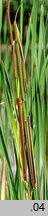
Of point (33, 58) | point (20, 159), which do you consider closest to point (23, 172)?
point (20, 159)

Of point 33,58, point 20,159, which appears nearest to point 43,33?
point 33,58

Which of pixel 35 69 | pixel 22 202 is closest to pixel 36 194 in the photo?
→ pixel 22 202

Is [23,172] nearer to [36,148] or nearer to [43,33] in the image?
[36,148]

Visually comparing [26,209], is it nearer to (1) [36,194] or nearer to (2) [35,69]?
(1) [36,194]

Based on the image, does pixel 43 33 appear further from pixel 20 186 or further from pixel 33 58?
pixel 20 186

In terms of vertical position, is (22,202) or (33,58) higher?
(33,58)

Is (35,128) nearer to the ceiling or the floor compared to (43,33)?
nearer to the floor
